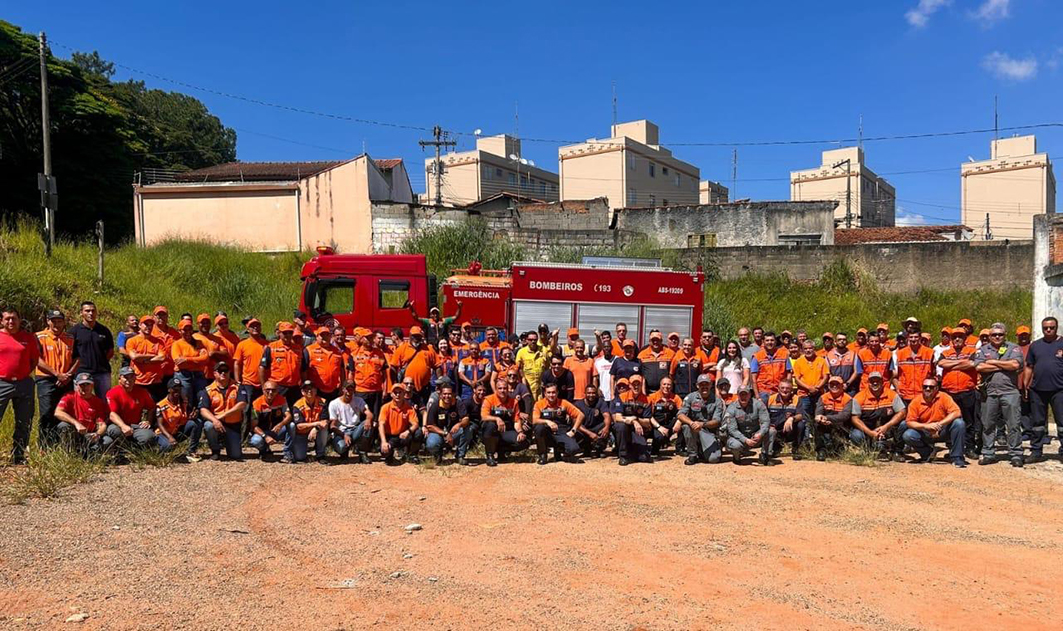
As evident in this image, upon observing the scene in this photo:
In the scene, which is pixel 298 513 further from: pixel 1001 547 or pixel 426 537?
pixel 1001 547

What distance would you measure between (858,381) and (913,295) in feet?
54.2

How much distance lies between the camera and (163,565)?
17.7 feet

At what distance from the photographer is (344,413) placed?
356 inches

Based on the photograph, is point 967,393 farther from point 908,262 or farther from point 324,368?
point 908,262

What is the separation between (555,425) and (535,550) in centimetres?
342

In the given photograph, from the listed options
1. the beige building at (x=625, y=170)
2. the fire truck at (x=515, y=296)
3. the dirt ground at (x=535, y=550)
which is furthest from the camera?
the beige building at (x=625, y=170)

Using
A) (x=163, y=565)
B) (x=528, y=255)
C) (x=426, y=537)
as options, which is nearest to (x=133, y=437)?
(x=163, y=565)

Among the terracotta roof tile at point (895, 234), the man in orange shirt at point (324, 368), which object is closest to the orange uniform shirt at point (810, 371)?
the man in orange shirt at point (324, 368)

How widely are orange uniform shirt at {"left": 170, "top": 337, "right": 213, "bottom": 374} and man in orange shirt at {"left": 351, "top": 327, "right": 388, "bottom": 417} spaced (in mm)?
1888

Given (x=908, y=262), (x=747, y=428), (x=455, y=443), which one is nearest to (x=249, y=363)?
(x=455, y=443)

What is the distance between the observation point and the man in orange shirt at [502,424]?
901cm

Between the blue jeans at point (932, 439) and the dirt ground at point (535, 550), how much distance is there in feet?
1.40

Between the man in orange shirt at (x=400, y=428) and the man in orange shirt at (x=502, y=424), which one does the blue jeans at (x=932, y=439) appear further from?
the man in orange shirt at (x=400, y=428)

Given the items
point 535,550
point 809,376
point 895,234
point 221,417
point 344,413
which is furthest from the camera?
point 895,234
